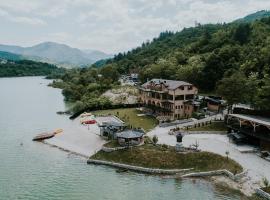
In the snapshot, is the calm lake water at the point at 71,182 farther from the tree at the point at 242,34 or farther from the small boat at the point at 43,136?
the tree at the point at 242,34

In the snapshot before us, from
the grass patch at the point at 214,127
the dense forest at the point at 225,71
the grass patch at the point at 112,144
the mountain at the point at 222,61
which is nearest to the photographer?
the grass patch at the point at 112,144

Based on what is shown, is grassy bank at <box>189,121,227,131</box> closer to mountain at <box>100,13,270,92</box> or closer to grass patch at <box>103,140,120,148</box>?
grass patch at <box>103,140,120,148</box>

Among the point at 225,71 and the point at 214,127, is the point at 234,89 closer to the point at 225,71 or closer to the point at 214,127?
the point at 214,127

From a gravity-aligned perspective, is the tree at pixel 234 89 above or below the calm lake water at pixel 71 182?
above

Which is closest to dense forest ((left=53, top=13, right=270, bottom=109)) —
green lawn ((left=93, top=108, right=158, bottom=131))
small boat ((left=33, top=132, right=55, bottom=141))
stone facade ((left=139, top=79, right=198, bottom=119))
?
stone facade ((left=139, top=79, right=198, bottom=119))

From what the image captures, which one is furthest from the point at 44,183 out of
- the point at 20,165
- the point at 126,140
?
the point at 126,140

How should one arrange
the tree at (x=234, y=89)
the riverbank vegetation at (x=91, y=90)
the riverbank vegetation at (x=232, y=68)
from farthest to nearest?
the riverbank vegetation at (x=91, y=90), the riverbank vegetation at (x=232, y=68), the tree at (x=234, y=89)

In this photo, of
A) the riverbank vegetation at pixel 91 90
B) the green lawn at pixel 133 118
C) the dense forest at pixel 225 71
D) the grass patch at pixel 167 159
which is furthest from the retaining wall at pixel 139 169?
the riverbank vegetation at pixel 91 90
